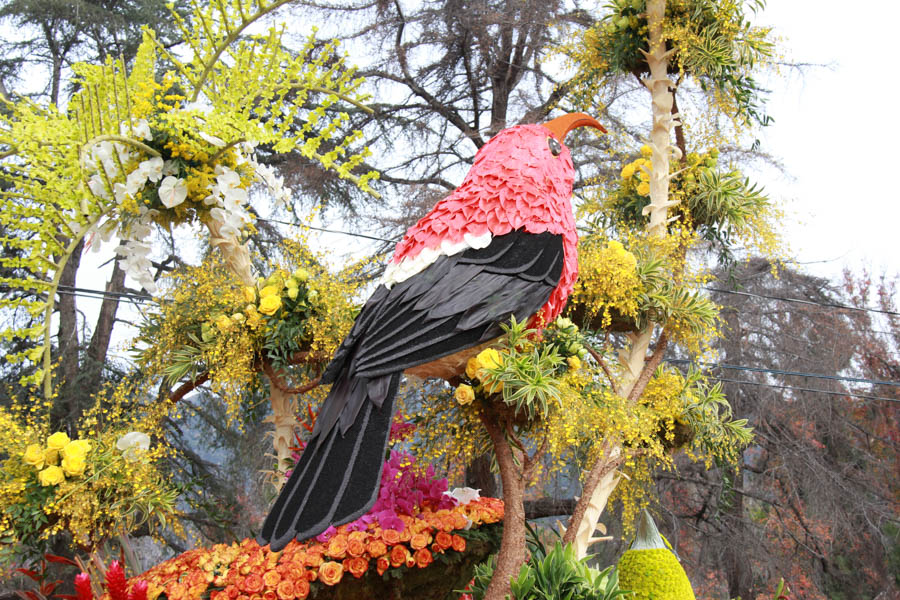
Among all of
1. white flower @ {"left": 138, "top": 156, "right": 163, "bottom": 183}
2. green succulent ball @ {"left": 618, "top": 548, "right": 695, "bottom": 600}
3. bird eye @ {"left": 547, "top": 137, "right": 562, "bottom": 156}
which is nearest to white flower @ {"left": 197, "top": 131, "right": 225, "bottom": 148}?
white flower @ {"left": 138, "top": 156, "right": 163, "bottom": 183}

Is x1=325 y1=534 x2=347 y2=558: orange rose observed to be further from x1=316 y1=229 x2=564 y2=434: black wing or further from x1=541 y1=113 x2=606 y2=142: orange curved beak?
x1=541 y1=113 x2=606 y2=142: orange curved beak

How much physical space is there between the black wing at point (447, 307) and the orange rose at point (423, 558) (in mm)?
429

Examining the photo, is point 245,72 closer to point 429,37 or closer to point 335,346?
point 335,346

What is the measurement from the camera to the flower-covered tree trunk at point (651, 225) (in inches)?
76.3

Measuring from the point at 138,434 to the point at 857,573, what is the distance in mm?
5637

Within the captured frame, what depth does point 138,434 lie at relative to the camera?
1551mm

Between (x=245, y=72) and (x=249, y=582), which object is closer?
(x=249, y=582)

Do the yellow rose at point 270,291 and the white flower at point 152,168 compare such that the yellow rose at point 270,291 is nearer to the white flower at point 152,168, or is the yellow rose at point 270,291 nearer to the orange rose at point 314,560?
the white flower at point 152,168

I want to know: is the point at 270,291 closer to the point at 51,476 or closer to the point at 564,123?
the point at 51,476

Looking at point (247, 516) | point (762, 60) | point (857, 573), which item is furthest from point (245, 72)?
point (857, 573)

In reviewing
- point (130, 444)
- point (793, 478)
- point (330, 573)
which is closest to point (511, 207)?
point (330, 573)

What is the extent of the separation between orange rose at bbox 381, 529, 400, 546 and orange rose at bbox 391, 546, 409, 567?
1 cm

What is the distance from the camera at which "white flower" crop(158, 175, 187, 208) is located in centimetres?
152

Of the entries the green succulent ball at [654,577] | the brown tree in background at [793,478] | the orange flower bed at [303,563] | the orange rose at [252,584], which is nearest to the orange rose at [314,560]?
the orange flower bed at [303,563]
